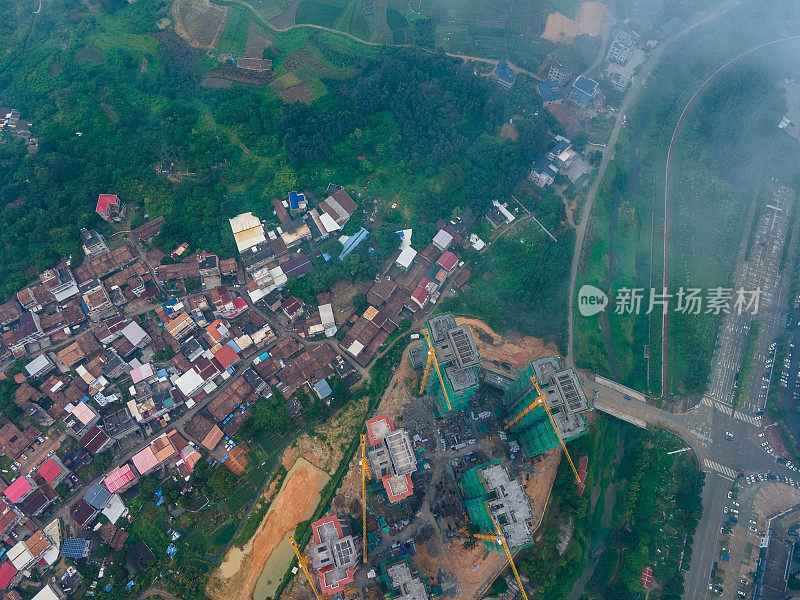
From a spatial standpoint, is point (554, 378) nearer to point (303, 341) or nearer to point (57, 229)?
point (303, 341)

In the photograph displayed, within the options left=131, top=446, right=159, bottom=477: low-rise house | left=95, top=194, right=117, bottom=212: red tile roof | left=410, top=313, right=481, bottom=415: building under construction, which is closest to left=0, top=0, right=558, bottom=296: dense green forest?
left=95, top=194, right=117, bottom=212: red tile roof

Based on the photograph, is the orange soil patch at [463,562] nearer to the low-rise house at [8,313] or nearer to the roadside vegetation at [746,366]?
the roadside vegetation at [746,366]

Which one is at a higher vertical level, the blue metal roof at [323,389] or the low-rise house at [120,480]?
the blue metal roof at [323,389]

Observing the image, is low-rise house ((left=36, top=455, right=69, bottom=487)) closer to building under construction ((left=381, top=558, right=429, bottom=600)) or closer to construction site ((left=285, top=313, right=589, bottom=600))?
construction site ((left=285, top=313, right=589, bottom=600))

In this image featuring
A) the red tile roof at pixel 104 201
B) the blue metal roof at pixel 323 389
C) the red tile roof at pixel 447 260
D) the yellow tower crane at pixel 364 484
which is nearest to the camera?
the yellow tower crane at pixel 364 484

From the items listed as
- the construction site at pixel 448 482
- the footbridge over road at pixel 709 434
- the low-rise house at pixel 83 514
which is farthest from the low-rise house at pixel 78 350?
the footbridge over road at pixel 709 434
